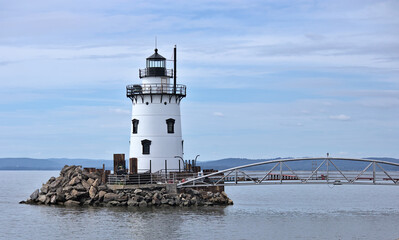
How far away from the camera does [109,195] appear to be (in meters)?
45.6

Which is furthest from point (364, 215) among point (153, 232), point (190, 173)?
point (153, 232)

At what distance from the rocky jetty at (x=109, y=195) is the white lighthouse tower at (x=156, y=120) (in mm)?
3990

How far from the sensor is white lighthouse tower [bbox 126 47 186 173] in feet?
166

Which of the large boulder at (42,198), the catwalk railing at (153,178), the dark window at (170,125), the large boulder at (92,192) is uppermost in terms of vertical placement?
the dark window at (170,125)

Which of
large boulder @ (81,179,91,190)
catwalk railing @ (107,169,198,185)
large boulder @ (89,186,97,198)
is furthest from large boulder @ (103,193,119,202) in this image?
large boulder @ (81,179,91,190)

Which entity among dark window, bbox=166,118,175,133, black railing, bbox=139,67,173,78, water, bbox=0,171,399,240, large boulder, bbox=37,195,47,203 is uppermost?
black railing, bbox=139,67,173,78

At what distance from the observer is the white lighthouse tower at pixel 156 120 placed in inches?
1991

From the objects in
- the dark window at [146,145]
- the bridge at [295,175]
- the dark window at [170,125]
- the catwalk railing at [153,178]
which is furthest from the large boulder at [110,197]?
the dark window at [170,125]

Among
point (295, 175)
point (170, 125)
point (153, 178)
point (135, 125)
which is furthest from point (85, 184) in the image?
point (295, 175)

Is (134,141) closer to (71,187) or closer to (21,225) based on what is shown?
(71,187)

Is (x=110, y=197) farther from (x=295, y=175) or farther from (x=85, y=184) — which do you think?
(x=295, y=175)

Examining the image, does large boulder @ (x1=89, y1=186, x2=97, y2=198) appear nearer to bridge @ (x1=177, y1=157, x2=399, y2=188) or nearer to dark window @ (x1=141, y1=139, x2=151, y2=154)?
dark window @ (x1=141, y1=139, x2=151, y2=154)

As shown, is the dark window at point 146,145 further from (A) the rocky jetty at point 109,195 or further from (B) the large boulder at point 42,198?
(B) the large boulder at point 42,198

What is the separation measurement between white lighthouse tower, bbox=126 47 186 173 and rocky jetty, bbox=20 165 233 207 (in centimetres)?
399
